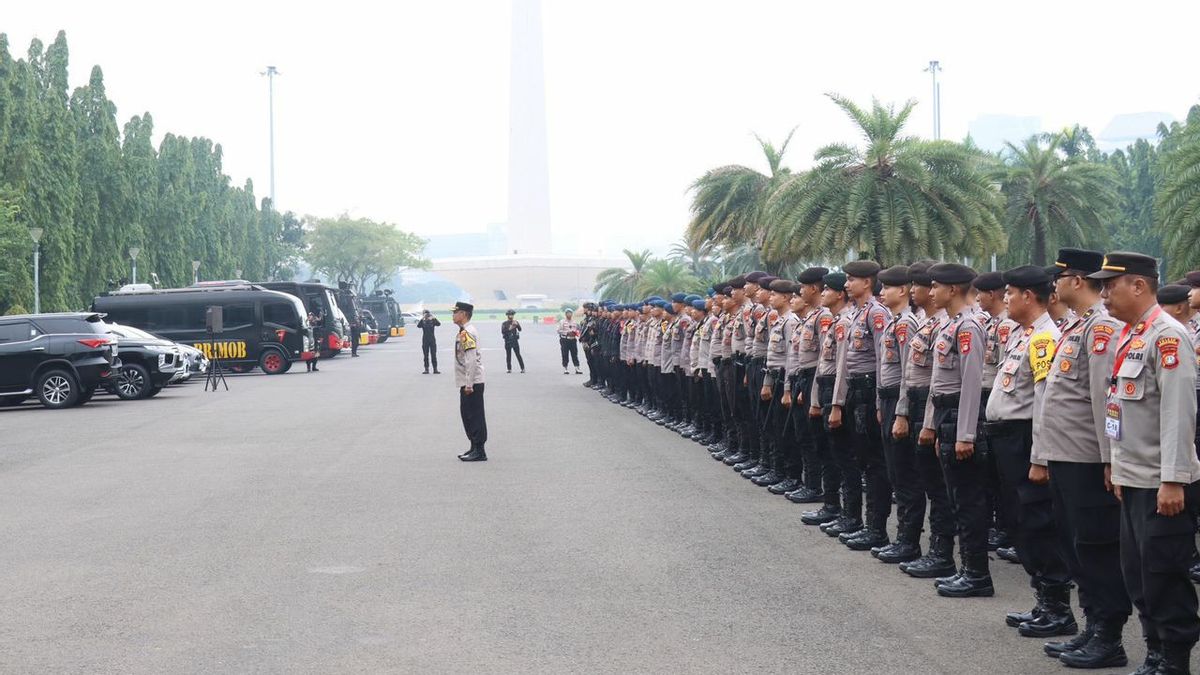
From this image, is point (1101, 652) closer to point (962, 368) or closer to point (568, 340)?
point (962, 368)

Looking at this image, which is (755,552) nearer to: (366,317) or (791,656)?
(791,656)

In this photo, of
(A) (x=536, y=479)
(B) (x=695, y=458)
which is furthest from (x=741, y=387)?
(A) (x=536, y=479)

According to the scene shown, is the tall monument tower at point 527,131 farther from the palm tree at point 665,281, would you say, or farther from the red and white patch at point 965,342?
the red and white patch at point 965,342

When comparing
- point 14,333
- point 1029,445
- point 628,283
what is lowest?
point 1029,445

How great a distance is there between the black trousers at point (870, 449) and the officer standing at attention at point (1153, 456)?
336 cm

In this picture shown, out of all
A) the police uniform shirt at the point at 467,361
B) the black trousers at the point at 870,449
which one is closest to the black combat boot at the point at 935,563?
the black trousers at the point at 870,449

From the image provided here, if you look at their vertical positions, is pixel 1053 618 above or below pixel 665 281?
below

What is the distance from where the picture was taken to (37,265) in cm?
4025

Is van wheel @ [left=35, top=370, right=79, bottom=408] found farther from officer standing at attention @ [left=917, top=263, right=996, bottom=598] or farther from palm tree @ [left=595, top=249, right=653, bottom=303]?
palm tree @ [left=595, top=249, right=653, bottom=303]

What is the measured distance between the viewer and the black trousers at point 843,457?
9.41m

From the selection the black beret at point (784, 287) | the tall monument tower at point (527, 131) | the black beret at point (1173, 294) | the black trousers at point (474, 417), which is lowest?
the black trousers at point (474, 417)

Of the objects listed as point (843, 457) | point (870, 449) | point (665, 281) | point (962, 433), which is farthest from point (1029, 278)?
point (665, 281)

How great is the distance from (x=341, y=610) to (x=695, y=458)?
7.86 m

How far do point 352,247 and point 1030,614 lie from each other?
312ft
